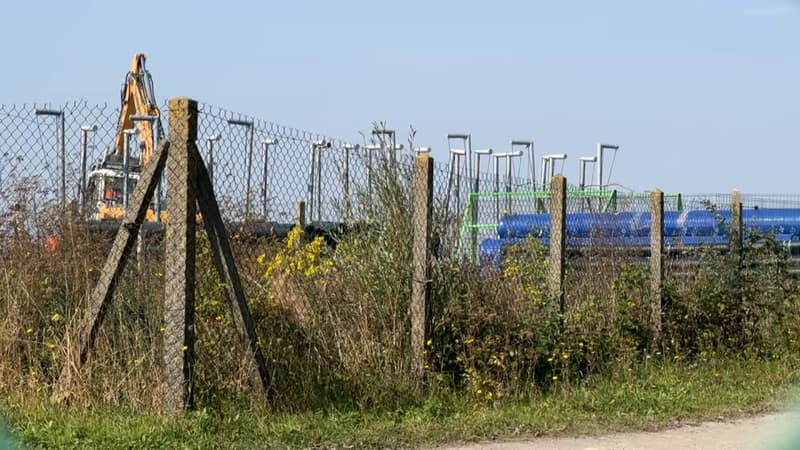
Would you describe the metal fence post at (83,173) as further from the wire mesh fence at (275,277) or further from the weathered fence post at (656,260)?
the weathered fence post at (656,260)

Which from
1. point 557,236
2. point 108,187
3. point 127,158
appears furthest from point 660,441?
point 108,187

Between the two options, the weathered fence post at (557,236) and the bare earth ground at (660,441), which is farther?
the weathered fence post at (557,236)

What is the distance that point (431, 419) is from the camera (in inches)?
318

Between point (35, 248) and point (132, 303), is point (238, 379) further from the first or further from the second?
point (35, 248)

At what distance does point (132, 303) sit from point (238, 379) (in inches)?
40.2

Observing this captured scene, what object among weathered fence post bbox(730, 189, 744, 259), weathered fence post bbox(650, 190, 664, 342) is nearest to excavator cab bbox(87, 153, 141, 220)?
weathered fence post bbox(650, 190, 664, 342)

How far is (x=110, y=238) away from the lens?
9070mm

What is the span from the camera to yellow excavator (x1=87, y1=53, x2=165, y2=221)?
10.5 m

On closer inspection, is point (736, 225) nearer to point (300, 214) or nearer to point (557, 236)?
point (557, 236)

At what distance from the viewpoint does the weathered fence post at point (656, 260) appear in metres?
11.6

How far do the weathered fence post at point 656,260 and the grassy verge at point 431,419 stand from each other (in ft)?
4.10

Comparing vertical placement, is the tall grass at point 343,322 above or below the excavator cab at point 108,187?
below

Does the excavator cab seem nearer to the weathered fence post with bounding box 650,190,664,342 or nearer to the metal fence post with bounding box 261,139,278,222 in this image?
the metal fence post with bounding box 261,139,278,222

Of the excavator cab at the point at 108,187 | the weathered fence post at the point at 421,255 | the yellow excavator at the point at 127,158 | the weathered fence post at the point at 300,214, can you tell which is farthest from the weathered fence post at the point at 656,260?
the excavator cab at the point at 108,187
